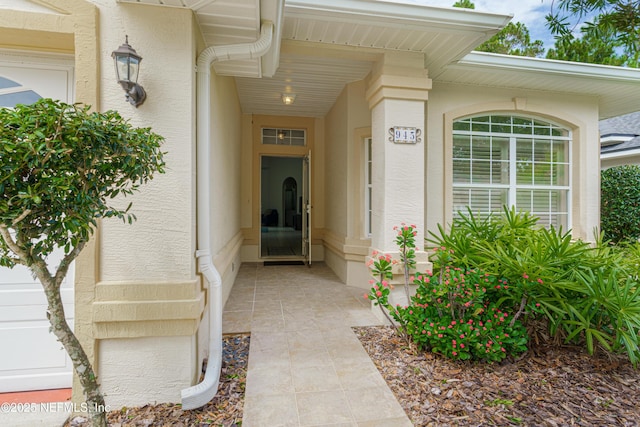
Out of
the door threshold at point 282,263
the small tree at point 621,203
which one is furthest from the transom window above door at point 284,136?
the small tree at point 621,203

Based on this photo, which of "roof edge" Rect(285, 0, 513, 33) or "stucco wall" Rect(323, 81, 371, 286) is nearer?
"roof edge" Rect(285, 0, 513, 33)

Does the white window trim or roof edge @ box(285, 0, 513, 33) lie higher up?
roof edge @ box(285, 0, 513, 33)

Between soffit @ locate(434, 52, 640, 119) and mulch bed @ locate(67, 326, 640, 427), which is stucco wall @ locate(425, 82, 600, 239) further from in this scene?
mulch bed @ locate(67, 326, 640, 427)

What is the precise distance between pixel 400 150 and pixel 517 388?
2.38m

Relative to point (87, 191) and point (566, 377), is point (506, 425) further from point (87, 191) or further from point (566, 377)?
point (87, 191)

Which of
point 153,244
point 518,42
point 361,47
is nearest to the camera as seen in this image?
point 153,244

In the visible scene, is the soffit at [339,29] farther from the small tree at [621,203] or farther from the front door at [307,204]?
the small tree at [621,203]

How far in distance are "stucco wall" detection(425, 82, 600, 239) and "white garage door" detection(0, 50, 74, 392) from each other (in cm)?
415

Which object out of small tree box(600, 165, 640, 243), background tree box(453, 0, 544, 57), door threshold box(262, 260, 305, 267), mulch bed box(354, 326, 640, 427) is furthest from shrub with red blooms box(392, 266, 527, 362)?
background tree box(453, 0, 544, 57)

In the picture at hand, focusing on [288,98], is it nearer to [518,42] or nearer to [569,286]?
[569,286]

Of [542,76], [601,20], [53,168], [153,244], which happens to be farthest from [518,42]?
[53,168]

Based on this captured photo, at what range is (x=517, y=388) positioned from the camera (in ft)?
6.84

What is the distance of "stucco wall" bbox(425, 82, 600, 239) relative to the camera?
4.18 m

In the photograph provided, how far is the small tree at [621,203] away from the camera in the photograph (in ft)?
19.0
